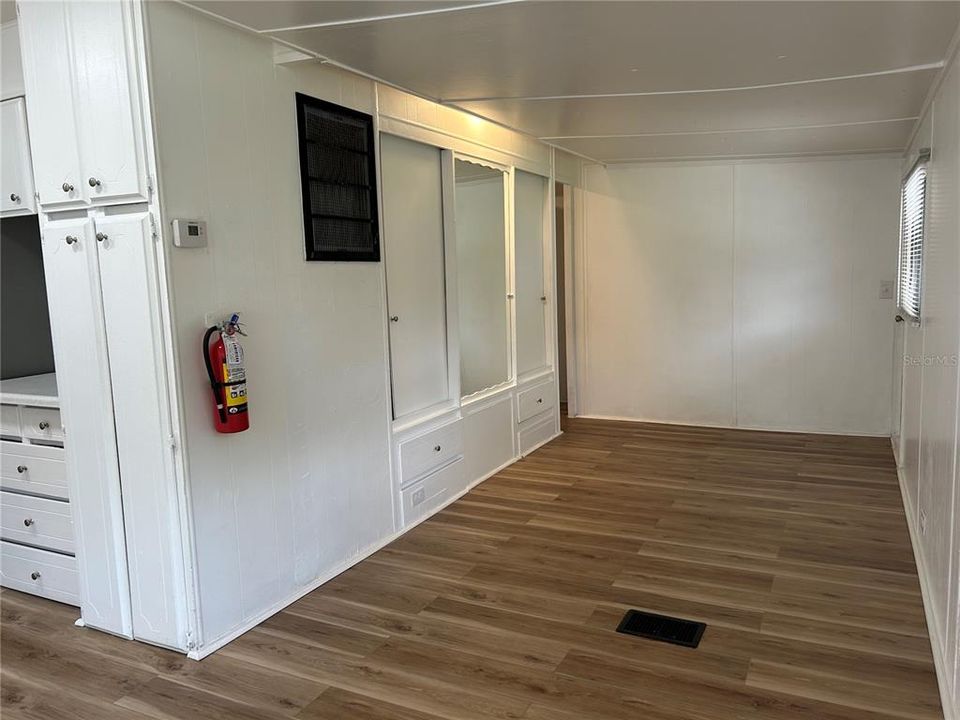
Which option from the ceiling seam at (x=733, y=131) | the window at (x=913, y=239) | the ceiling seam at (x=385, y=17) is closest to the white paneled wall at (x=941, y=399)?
the window at (x=913, y=239)

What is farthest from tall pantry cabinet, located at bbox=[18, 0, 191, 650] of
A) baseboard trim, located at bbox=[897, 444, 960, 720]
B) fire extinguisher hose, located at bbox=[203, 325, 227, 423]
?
baseboard trim, located at bbox=[897, 444, 960, 720]

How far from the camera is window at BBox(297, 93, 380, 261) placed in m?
3.20

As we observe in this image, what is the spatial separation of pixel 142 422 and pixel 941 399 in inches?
116

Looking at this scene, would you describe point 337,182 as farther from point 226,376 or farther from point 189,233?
point 226,376

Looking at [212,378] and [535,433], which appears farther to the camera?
[535,433]

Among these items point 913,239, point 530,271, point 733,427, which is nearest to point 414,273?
point 530,271

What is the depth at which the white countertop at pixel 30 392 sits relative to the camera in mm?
3084

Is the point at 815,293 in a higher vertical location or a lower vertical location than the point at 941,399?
higher

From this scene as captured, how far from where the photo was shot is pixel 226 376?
267cm

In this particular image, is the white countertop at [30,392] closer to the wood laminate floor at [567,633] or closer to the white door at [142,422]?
the white door at [142,422]

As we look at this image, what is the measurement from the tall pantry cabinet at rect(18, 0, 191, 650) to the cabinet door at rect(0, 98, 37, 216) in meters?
0.39

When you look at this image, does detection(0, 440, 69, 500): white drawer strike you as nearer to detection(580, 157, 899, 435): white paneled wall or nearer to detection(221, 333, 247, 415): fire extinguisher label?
detection(221, 333, 247, 415): fire extinguisher label

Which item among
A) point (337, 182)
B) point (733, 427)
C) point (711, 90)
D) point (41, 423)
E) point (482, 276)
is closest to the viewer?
point (41, 423)

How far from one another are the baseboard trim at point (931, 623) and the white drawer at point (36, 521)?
10.8ft
